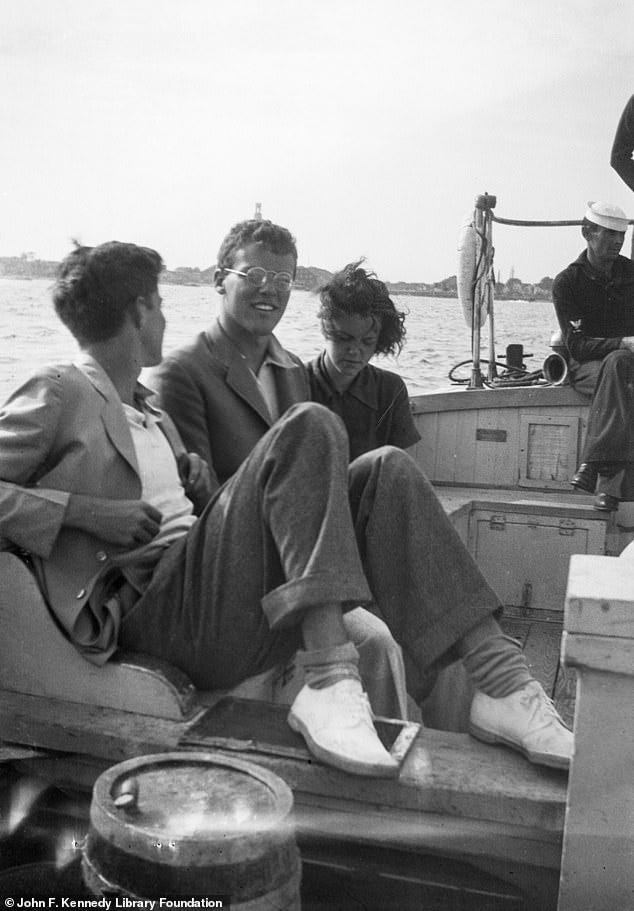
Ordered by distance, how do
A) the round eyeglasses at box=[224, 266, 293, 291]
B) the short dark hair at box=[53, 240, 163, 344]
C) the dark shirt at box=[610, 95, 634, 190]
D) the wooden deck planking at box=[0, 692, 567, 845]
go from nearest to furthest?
the wooden deck planking at box=[0, 692, 567, 845] → the short dark hair at box=[53, 240, 163, 344] → the round eyeglasses at box=[224, 266, 293, 291] → the dark shirt at box=[610, 95, 634, 190]

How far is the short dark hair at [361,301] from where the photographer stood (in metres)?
2.93

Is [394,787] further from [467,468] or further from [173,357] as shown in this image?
[467,468]

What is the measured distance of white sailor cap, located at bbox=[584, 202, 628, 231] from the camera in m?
4.69

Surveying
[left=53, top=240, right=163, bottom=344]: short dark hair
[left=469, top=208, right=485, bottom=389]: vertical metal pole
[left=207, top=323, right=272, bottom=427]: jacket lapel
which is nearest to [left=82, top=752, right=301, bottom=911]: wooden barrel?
[left=53, top=240, right=163, bottom=344]: short dark hair

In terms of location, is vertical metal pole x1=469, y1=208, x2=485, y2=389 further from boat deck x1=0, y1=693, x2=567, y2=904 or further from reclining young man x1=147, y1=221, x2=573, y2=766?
boat deck x1=0, y1=693, x2=567, y2=904

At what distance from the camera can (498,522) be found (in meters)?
4.21

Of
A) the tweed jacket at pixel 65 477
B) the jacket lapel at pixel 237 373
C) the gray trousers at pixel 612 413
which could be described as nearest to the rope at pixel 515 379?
the gray trousers at pixel 612 413

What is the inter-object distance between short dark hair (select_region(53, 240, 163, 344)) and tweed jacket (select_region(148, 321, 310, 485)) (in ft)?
1.18

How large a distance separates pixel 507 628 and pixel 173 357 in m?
2.19

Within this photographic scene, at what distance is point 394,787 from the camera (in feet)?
5.14

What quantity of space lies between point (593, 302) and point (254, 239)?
8.66ft

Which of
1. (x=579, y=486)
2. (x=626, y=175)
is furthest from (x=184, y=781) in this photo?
(x=626, y=175)

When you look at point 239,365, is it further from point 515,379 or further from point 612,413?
point 515,379

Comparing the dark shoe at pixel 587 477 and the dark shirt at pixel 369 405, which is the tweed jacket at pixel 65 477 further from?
the dark shoe at pixel 587 477
